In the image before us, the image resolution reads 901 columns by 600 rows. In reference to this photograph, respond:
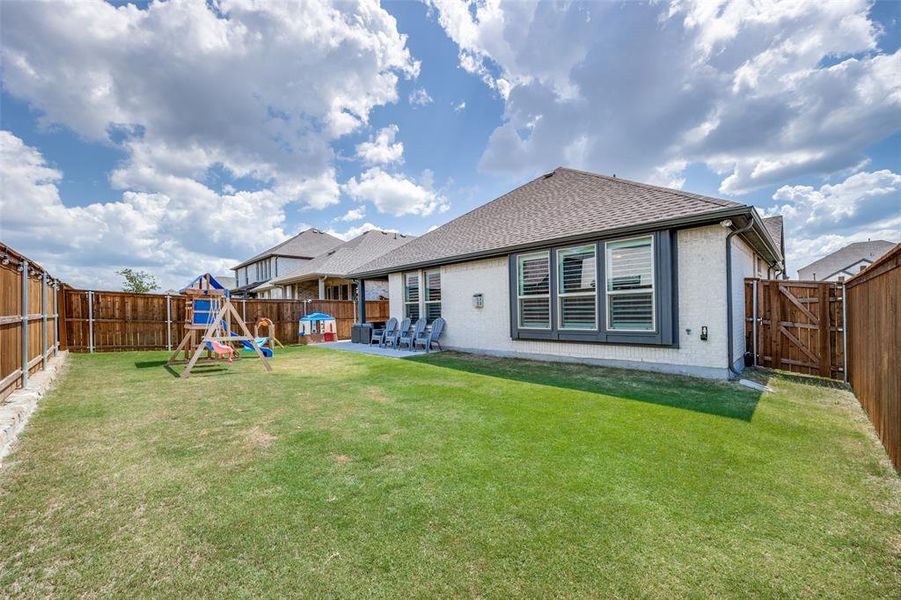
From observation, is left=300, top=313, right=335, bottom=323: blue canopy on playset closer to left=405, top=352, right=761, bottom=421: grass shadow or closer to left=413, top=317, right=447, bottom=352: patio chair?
left=413, top=317, right=447, bottom=352: patio chair

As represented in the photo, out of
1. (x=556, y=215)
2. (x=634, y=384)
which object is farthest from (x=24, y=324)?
(x=556, y=215)

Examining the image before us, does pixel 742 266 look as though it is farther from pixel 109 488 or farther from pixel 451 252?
pixel 109 488

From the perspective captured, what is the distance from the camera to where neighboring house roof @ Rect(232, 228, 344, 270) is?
2594 centimetres

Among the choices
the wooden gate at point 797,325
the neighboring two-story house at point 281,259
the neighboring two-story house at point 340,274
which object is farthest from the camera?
the neighboring two-story house at point 281,259

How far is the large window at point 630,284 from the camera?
21.5ft

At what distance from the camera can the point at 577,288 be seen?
750cm

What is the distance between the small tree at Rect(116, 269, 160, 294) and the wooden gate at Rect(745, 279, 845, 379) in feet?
145

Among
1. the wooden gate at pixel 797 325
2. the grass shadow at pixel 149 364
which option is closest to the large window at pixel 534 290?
the wooden gate at pixel 797 325

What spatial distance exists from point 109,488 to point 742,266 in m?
10.1

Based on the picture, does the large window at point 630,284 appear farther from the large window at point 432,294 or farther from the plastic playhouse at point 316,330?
the plastic playhouse at point 316,330

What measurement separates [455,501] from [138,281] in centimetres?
4412

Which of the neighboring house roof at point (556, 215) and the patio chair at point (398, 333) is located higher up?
the neighboring house roof at point (556, 215)

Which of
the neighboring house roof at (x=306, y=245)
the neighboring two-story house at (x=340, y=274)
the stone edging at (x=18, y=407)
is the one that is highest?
the neighboring house roof at (x=306, y=245)

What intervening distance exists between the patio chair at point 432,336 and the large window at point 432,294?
1.49 feet
